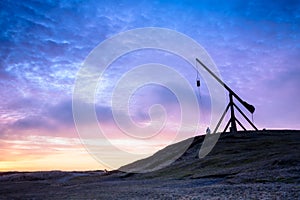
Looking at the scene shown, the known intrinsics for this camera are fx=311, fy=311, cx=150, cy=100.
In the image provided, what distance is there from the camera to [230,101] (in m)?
57.1

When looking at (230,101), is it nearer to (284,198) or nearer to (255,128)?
(255,128)

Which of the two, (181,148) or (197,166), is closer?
(197,166)

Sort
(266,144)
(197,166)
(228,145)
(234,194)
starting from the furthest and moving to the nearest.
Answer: (228,145), (266,144), (197,166), (234,194)

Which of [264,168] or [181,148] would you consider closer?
[264,168]

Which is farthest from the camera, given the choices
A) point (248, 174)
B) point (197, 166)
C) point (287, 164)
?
point (197, 166)

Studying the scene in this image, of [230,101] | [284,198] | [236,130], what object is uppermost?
[230,101]

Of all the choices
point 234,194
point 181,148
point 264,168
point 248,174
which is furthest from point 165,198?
point 181,148

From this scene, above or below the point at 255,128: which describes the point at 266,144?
below

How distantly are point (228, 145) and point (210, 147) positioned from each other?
275 cm

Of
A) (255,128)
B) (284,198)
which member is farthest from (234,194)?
(255,128)

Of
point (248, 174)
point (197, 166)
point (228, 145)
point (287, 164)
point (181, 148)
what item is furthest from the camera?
point (181, 148)

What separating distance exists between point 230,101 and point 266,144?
52.7ft

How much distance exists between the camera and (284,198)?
49.3ft

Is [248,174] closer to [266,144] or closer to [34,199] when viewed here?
[34,199]
